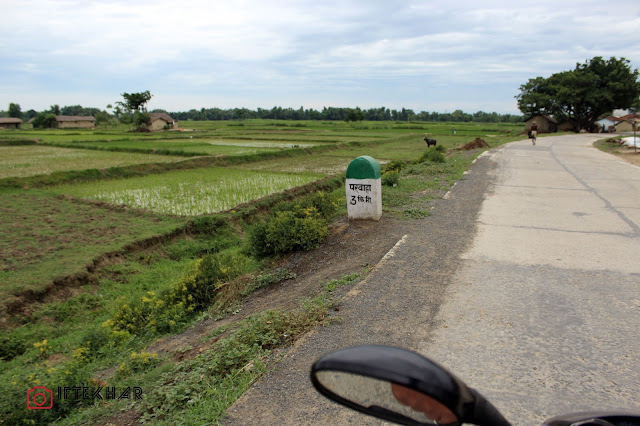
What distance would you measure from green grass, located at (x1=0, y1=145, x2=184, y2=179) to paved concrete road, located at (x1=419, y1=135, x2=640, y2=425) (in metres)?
17.8

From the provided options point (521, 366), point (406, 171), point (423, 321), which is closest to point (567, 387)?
point (521, 366)

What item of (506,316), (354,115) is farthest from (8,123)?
(506,316)

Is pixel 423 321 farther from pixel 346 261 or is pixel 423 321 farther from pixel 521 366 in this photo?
pixel 346 261

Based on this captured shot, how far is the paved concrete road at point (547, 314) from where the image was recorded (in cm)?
286

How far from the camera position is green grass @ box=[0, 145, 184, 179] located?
58.9ft

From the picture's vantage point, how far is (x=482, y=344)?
3453 mm

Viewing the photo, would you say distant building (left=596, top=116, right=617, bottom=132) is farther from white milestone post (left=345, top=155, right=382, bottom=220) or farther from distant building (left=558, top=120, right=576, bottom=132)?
white milestone post (left=345, top=155, right=382, bottom=220)

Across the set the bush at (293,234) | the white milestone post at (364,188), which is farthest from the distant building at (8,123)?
the white milestone post at (364,188)

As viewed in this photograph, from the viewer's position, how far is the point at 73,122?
63.6 m

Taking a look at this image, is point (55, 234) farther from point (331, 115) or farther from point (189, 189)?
point (331, 115)

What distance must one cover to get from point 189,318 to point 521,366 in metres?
4.62

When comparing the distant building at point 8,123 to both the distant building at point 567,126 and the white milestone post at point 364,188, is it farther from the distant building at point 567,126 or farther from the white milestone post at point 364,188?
the distant building at point 567,126

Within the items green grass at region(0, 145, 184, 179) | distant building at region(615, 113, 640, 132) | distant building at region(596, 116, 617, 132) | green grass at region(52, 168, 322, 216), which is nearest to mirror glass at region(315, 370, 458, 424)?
green grass at region(52, 168, 322, 216)

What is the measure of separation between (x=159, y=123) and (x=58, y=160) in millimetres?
36199
